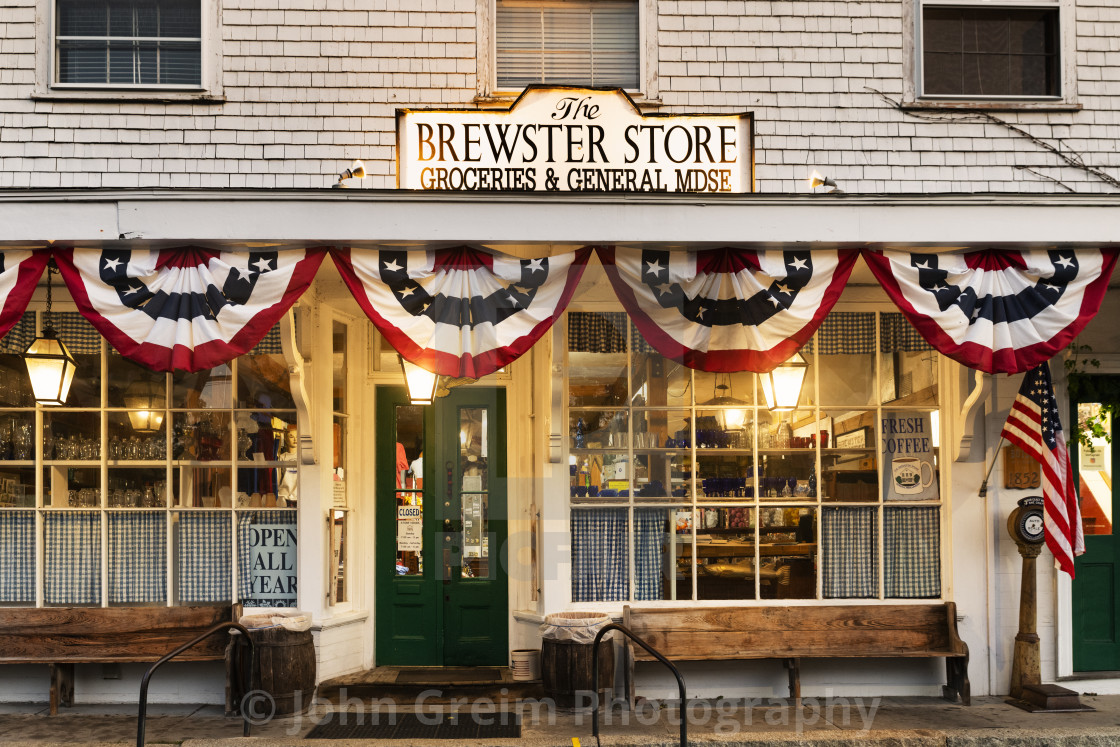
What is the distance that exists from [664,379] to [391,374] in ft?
8.72

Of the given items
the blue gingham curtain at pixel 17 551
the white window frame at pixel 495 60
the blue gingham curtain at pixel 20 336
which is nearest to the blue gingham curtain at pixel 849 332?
the white window frame at pixel 495 60

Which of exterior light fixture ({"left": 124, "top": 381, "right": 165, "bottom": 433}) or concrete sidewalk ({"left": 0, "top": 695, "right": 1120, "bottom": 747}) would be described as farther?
exterior light fixture ({"left": 124, "top": 381, "right": 165, "bottom": 433})

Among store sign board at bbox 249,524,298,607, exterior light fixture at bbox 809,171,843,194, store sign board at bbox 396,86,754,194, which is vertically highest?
store sign board at bbox 396,86,754,194

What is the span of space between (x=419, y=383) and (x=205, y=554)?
2.50m

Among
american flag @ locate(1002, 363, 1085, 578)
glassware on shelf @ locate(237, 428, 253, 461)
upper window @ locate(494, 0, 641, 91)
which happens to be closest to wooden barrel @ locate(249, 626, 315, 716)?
glassware on shelf @ locate(237, 428, 253, 461)

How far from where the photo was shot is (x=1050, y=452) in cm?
785

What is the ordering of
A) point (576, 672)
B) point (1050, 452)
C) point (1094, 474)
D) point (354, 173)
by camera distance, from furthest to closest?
point (1094, 474) → point (1050, 452) → point (354, 173) → point (576, 672)

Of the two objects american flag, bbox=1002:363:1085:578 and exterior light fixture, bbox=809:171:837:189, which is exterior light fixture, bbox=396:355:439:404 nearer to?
exterior light fixture, bbox=809:171:837:189

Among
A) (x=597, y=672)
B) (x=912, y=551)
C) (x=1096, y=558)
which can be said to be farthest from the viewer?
(x=1096, y=558)

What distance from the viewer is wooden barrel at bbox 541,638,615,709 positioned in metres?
7.51

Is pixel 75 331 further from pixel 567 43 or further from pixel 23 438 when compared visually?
pixel 567 43

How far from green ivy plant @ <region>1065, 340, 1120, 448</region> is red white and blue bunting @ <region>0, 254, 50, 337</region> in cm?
827

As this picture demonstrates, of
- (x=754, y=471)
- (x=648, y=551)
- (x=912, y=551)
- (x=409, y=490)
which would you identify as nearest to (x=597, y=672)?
(x=648, y=551)

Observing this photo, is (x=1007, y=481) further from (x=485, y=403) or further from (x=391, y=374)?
(x=391, y=374)
